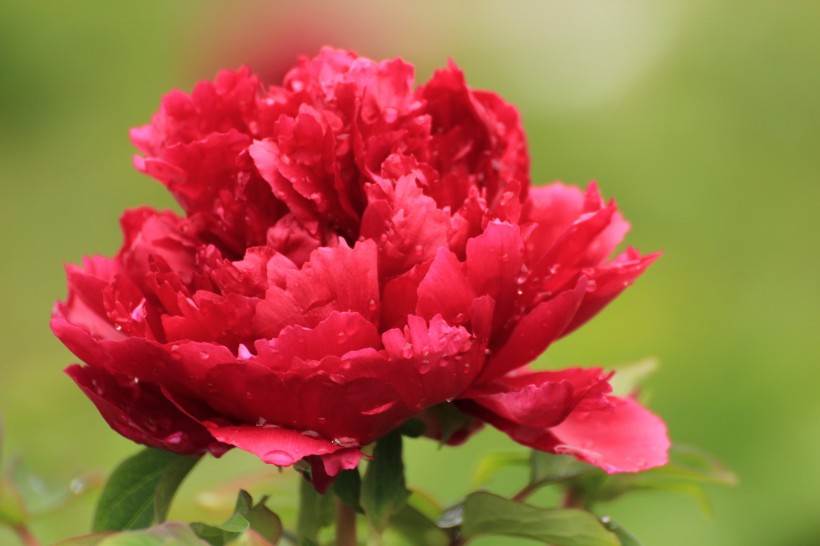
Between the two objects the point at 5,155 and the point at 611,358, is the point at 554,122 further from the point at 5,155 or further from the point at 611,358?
the point at 5,155

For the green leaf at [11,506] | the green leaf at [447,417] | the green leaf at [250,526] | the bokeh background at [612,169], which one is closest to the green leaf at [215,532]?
the green leaf at [250,526]

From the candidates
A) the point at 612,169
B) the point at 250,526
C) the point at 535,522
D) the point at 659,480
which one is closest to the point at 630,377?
the point at 659,480

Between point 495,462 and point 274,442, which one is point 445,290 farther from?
point 495,462

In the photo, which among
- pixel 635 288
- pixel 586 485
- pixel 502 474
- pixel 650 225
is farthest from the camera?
pixel 650 225

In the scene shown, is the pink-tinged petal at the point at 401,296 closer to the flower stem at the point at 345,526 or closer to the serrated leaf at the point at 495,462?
the flower stem at the point at 345,526

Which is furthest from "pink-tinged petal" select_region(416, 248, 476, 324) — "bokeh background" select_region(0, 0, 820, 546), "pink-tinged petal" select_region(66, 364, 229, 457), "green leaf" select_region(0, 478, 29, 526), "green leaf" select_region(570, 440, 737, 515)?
"bokeh background" select_region(0, 0, 820, 546)

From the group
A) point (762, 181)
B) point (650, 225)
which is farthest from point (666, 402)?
point (762, 181)

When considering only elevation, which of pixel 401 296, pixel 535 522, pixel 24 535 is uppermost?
pixel 401 296
